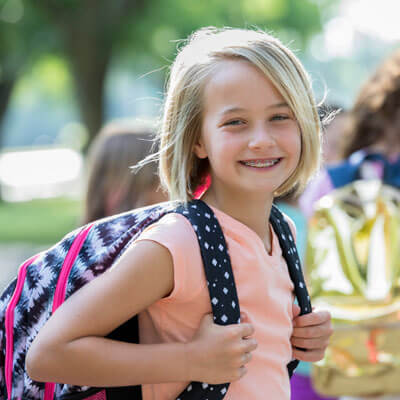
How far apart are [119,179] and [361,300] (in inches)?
56.2

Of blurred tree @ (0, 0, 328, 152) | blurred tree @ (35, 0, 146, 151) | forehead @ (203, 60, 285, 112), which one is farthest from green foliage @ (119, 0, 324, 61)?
forehead @ (203, 60, 285, 112)

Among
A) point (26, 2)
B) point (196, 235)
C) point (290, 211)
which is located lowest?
point (196, 235)

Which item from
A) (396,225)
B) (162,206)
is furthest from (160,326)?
(396,225)

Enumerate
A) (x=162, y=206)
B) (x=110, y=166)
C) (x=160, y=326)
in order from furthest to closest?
(x=110, y=166) → (x=162, y=206) → (x=160, y=326)

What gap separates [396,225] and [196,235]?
60.7 inches

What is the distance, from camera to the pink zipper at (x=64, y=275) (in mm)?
1643

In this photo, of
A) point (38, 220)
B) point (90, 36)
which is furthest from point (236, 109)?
point (90, 36)

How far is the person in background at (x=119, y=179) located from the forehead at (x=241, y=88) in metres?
1.88

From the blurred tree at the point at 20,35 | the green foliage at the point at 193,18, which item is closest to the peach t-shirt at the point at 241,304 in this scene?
the green foliage at the point at 193,18

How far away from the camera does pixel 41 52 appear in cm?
1891

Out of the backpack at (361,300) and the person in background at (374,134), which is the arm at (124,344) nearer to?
the backpack at (361,300)

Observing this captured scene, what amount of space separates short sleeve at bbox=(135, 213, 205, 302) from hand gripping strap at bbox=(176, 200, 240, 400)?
18 millimetres

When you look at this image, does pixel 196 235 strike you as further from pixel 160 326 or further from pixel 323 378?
pixel 323 378

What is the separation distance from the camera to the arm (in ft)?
5.04
